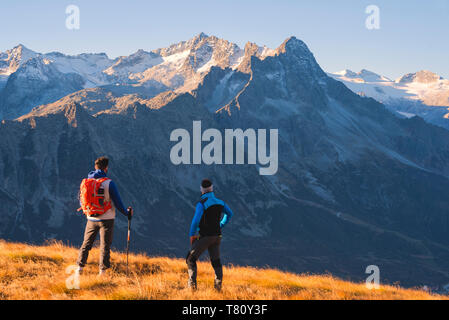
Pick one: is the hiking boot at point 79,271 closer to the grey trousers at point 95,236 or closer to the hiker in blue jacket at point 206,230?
the grey trousers at point 95,236

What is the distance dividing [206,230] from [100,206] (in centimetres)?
366

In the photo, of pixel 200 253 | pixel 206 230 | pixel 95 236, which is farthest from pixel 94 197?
pixel 200 253

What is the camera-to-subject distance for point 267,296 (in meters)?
14.5

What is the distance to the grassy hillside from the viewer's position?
13.9 m

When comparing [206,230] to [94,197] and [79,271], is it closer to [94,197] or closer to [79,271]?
[94,197]

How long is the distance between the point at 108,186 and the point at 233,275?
6262mm

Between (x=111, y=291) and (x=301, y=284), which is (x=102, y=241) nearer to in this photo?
(x=111, y=291)

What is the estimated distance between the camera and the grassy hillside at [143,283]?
1387cm

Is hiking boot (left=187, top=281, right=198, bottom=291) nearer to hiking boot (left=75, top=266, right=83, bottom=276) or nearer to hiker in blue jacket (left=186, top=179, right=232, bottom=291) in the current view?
hiker in blue jacket (left=186, top=179, right=232, bottom=291)

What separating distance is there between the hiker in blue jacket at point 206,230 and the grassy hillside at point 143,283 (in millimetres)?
640

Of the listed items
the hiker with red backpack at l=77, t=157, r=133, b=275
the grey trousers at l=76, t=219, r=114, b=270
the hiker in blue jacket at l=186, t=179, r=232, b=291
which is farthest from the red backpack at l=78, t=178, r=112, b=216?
the hiker in blue jacket at l=186, t=179, r=232, b=291

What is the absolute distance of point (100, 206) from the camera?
15.9m

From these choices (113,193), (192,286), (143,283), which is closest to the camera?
Answer: (192,286)
